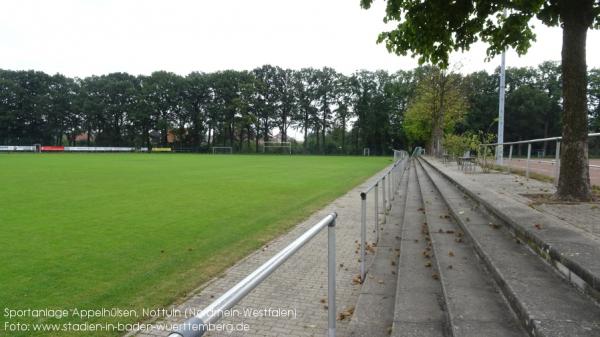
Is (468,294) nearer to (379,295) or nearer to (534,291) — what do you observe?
(534,291)

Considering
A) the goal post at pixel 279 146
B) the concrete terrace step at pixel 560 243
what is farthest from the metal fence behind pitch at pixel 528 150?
the goal post at pixel 279 146

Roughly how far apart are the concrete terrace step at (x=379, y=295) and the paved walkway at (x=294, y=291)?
15 centimetres

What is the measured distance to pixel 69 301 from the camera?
4559 millimetres

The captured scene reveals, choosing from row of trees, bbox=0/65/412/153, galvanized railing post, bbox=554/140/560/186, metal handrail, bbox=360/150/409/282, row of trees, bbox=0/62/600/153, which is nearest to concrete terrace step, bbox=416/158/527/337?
metal handrail, bbox=360/150/409/282

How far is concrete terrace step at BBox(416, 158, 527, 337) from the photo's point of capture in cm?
319

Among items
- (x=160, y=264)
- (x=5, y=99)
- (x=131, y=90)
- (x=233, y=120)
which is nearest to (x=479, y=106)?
(x=233, y=120)

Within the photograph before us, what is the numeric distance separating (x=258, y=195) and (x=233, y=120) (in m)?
70.1

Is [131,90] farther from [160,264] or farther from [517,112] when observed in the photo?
[160,264]

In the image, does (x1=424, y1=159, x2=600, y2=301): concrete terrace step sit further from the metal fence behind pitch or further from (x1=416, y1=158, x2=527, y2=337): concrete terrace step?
the metal fence behind pitch

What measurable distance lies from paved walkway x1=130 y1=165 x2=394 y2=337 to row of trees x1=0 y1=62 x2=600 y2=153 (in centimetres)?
7060

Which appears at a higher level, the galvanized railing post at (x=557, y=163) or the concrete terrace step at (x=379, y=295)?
the galvanized railing post at (x=557, y=163)

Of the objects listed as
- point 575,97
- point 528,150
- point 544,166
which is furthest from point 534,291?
point 528,150

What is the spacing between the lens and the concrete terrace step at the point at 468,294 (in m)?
3.19

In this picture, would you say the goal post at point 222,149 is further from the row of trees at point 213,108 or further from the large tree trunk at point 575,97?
the large tree trunk at point 575,97
